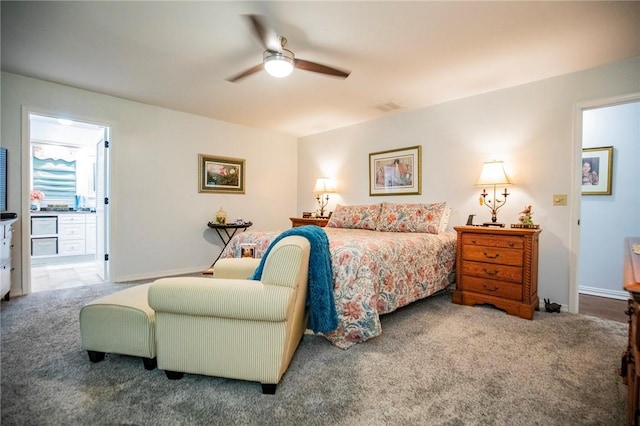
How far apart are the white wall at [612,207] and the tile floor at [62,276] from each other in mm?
6254

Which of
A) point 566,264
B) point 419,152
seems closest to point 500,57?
point 419,152

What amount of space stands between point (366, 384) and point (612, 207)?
379 centimetres

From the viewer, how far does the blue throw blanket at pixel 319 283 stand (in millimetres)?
1903

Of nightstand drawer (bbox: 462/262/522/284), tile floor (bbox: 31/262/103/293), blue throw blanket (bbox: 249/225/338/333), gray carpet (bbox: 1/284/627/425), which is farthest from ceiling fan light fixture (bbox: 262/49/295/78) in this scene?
tile floor (bbox: 31/262/103/293)

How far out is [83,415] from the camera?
1.40 meters

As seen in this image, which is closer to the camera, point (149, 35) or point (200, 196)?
point (149, 35)

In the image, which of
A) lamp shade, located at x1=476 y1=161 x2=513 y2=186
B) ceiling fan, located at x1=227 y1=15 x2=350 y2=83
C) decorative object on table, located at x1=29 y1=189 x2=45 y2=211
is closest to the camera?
ceiling fan, located at x1=227 y1=15 x2=350 y2=83

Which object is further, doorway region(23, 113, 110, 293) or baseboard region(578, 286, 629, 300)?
doorway region(23, 113, 110, 293)

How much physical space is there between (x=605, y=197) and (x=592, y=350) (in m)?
2.38

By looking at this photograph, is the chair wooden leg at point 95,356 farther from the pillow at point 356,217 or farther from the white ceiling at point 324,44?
the pillow at point 356,217

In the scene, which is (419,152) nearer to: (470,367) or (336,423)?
(470,367)

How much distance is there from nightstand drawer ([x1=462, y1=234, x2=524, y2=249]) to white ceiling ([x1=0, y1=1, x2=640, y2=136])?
A: 1.64 meters

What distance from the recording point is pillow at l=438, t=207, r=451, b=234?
11.5ft

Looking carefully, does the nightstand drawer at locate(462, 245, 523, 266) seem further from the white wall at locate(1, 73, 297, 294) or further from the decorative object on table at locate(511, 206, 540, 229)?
the white wall at locate(1, 73, 297, 294)
